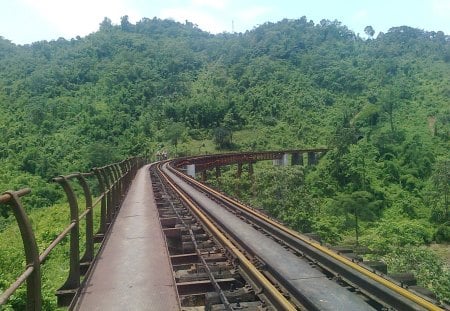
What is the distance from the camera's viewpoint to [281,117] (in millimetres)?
88562

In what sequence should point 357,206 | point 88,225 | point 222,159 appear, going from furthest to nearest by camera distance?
point 222,159 < point 357,206 < point 88,225

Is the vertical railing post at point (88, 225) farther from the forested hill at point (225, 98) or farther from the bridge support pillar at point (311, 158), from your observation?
the bridge support pillar at point (311, 158)

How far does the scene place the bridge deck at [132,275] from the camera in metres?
4.76

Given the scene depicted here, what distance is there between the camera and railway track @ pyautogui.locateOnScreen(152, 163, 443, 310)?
5.38 meters

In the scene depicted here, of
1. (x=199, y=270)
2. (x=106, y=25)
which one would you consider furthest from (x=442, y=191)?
(x=106, y=25)

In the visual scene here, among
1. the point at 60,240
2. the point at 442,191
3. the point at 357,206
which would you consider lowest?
the point at 357,206

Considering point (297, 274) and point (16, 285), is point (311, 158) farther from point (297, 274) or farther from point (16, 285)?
point (16, 285)

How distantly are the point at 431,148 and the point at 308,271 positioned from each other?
60.6 metres

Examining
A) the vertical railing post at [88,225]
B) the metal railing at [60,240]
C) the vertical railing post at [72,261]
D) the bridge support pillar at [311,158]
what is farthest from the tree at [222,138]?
the vertical railing post at [72,261]

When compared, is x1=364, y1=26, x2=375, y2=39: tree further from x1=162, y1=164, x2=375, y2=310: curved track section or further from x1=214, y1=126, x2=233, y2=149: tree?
x1=162, y1=164, x2=375, y2=310: curved track section

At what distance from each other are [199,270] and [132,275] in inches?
67.7

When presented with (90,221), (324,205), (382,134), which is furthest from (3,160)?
(90,221)

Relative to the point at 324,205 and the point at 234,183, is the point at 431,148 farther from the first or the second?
the point at 234,183

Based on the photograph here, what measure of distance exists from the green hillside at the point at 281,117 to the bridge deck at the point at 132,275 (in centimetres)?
435
